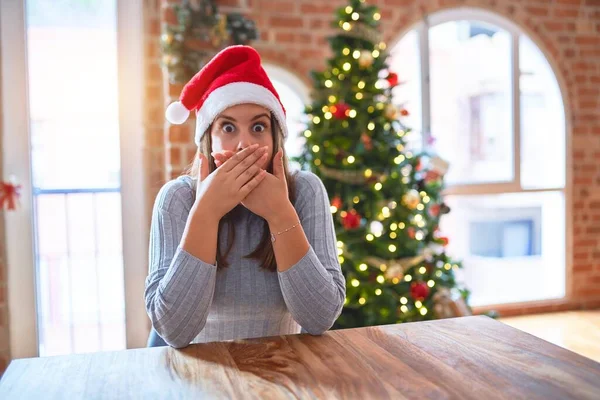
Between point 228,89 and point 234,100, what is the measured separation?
0.05 meters

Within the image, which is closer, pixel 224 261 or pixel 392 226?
pixel 224 261

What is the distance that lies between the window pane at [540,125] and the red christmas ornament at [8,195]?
3413mm

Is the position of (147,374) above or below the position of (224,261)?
below

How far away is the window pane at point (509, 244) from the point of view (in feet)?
13.5

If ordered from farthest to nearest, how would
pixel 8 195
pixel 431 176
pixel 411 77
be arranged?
pixel 411 77
pixel 431 176
pixel 8 195

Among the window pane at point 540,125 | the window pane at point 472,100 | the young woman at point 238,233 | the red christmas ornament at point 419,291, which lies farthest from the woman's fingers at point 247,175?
the window pane at point 540,125

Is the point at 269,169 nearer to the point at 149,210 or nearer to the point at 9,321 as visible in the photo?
the point at 149,210

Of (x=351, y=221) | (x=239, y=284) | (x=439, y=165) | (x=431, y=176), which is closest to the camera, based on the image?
(x=239, y=284)

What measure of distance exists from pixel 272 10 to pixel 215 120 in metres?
2.32

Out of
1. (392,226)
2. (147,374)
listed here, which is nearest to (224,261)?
(147,374)

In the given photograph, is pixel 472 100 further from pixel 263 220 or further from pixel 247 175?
pixel 247 175

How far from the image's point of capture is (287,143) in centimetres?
355

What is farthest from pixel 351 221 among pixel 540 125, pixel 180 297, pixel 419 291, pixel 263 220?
pixel 540 125

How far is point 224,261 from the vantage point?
130 centimetres
